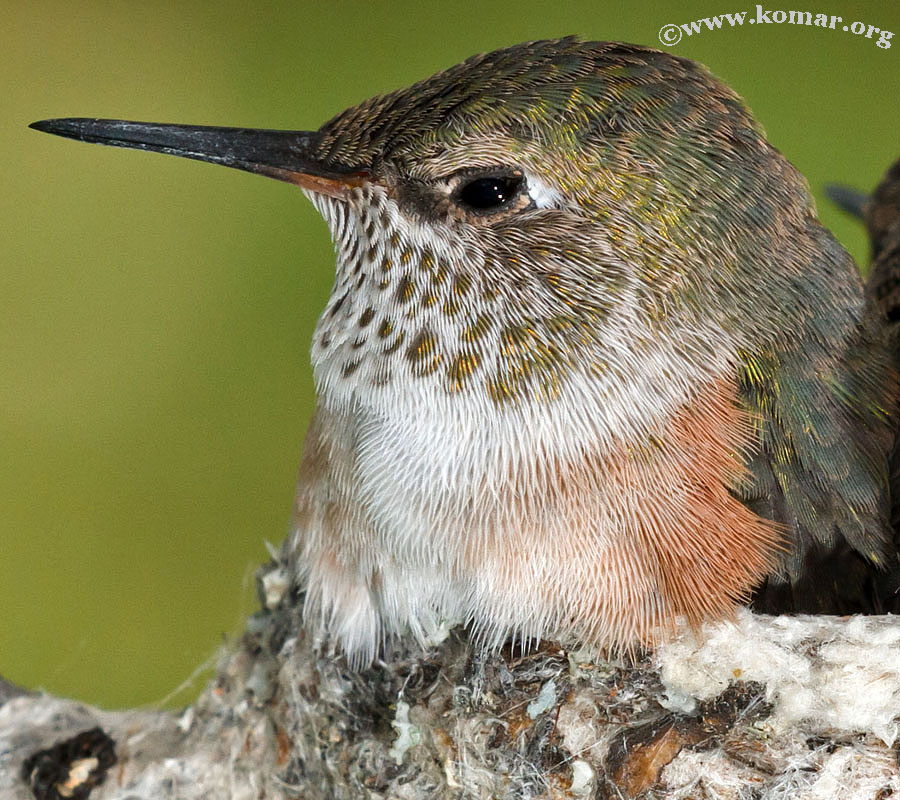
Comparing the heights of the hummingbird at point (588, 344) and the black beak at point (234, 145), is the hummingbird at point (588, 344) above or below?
below

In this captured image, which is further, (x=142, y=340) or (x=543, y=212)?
(x=142, y=340)

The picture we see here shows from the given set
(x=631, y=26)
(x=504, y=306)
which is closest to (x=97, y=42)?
(x=631, y=26)

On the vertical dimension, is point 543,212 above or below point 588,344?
above

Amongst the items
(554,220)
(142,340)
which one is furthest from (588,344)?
(142,340)

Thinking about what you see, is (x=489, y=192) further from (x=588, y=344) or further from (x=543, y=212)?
(x=588, y=344)

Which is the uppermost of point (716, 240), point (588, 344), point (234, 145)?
point (234, 145)

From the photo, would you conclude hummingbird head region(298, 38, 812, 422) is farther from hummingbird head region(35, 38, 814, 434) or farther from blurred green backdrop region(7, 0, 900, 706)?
blurred green backdrop region(7, 0, 900, 706)

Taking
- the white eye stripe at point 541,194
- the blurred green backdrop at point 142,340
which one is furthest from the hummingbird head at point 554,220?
the blurred green backdrop at point 142,340

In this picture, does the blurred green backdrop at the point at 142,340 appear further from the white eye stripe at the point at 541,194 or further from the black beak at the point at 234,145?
the white eye stripe at the point at 541,194
